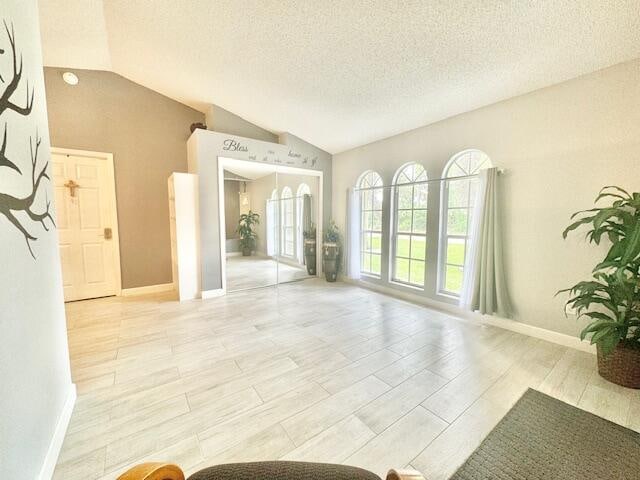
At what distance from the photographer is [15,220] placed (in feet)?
3.88

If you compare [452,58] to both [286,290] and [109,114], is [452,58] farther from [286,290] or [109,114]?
[109,114]

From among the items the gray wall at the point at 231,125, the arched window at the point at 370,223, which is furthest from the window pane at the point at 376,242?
the gray wall at the point at 231,125

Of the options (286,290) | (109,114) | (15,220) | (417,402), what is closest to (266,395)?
(417,402)

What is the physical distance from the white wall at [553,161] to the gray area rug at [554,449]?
1.40 m

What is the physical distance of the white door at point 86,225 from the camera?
3857 mm

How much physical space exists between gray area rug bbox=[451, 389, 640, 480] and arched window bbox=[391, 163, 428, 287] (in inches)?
95.9

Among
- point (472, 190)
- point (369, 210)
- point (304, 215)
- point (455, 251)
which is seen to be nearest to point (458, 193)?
point (472, 190)

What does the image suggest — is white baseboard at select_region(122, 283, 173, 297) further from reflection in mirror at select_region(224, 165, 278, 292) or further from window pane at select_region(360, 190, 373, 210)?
window pane at select_region(360, 190, 373, 210)

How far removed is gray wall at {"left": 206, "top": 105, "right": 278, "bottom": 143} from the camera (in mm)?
4457

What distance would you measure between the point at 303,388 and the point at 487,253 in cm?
263

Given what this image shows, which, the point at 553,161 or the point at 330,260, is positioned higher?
the point at 553,161

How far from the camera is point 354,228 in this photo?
4.97 m

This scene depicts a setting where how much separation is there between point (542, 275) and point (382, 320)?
72.9 inches

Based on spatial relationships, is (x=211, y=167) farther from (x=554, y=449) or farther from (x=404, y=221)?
(x=554, y=449)
